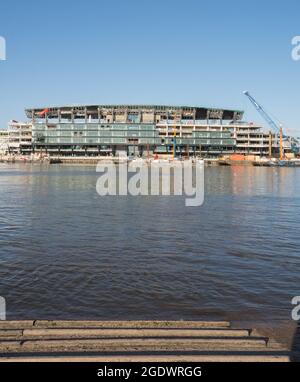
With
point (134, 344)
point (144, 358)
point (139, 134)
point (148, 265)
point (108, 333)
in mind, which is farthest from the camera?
point (139, 134)

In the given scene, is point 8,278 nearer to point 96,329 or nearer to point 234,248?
point 96,329

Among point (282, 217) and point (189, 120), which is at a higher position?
point (189, 120)

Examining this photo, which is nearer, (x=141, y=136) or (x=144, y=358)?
(x=144, y=358)

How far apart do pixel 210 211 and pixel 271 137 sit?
6429 inches

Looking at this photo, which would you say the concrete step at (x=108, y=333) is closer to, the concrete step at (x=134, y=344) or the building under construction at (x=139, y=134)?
the concrete step at (x=134, y=344)

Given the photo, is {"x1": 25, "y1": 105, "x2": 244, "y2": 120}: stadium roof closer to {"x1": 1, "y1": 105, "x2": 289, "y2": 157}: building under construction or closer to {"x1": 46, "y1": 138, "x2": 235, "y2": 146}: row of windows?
{"x1": 1, "y1": 105, "x2": 289, "y2": 157}: building under construction

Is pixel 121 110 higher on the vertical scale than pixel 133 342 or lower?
higher

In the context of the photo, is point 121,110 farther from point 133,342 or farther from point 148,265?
point 133,342

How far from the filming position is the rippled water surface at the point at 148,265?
36.8 feet

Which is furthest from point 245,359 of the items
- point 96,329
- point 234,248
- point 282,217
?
point 282,217

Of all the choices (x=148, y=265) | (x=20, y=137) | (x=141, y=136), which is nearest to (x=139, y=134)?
(x=141, y=136)

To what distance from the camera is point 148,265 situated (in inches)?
618

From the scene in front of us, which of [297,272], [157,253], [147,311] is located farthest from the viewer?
[157,253]

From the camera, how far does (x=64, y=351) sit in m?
7.40
